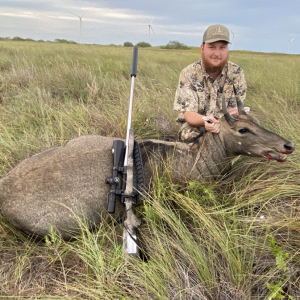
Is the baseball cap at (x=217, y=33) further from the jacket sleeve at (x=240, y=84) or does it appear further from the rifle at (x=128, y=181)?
the rifle at (x=128, y=181)

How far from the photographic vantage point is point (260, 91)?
26.0 feet

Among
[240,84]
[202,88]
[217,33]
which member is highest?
[217,33]

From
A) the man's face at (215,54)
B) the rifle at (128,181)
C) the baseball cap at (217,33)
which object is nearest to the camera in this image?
the rifle at (128,181)

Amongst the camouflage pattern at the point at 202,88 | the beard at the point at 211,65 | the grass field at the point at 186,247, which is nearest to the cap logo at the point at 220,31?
the beard at the point at 211,65

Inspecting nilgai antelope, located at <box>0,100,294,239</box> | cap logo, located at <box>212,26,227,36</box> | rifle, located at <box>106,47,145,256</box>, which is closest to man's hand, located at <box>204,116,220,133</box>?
nilgai antelope, located at <box>0,100,294,239</box>

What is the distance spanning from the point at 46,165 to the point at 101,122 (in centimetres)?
255

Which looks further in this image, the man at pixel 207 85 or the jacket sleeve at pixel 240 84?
the jacket sleeve at pixel 240 84

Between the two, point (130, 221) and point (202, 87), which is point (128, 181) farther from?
point (202, 87)

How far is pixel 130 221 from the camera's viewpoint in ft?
9.87

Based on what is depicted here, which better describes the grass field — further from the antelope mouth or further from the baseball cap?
the baseball cap

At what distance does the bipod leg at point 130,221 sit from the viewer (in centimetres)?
271

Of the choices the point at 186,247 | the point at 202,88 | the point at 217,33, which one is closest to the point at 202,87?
the point at 202,88

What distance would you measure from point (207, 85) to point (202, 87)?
0.16 meters

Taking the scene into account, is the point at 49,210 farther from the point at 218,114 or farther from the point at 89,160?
the point at 218,114
